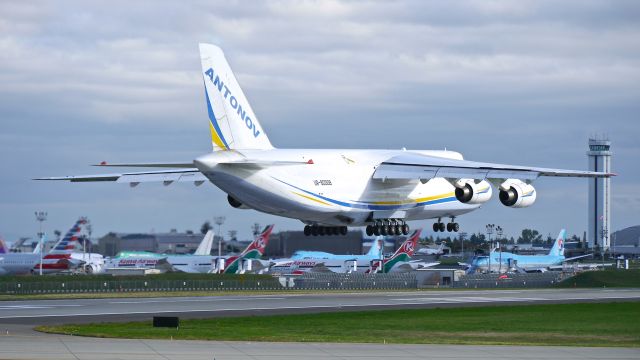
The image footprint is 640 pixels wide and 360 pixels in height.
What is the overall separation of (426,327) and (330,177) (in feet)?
34.2

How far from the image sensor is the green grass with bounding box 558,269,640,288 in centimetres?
8450

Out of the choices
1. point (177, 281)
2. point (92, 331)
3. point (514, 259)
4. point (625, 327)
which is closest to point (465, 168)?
point (625, 327)

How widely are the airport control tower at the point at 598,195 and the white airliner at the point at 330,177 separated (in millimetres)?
121348

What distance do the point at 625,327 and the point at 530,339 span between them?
7286 mm

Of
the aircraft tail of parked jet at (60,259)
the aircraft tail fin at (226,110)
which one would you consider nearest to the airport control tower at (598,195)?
the aircraft tail of parked jet at (60,259)

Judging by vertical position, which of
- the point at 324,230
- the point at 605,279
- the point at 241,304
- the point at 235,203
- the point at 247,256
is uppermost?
the point at 235,203

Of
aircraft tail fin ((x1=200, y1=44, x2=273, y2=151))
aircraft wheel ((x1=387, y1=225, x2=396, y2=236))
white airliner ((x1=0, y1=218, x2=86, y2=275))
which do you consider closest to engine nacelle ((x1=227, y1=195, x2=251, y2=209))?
aircraft tail fin ((x1=200, y1=44, x2=273, y2=151))

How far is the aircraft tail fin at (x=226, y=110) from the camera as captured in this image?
47.7 meters

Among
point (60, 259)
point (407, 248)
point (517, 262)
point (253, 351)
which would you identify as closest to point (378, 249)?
point (517, 262)

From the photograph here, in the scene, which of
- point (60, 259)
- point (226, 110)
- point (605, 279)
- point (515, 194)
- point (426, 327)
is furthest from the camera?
point (60, 259)

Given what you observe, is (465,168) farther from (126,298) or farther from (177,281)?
(177,281)

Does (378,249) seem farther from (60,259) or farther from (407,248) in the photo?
(60,259)

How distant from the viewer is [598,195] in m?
173

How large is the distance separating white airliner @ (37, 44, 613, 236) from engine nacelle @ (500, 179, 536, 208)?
0.05 m
